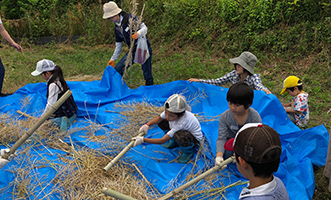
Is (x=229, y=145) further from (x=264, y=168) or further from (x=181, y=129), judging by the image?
(x=264, y=168)

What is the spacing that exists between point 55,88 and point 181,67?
3.14 meters

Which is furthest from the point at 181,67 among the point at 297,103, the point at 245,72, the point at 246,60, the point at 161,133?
the point at 297,103

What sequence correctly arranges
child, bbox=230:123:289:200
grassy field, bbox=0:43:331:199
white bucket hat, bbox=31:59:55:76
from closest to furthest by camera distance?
child, bbox=230:123:289:200 → white bucket hat, bbox=31:59:55:76 → grassy field, bbox=0:43:331:199

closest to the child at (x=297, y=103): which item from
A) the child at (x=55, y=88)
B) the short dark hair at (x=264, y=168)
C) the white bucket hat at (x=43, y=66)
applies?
the short dark hair at (x=264, y=168)

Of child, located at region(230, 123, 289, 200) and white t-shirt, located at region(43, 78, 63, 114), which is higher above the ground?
child, located at region(230, 123, 289, 200)

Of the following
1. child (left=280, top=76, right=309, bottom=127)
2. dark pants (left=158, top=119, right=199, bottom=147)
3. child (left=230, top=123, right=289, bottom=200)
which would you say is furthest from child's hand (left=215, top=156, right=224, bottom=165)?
child (left=280, top=76, right=309, bottom=127)

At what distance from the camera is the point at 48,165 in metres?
2.89

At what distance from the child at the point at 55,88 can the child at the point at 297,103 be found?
2.92m

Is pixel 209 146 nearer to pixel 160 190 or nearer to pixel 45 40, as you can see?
pixel 160 190

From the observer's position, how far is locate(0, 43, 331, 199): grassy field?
4.86 metres

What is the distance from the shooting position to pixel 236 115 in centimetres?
268

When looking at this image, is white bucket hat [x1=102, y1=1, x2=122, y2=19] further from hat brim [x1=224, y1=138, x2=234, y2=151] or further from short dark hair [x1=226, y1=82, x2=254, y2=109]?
hat brim [x1=224, y1=138, x2=234, y2=151]

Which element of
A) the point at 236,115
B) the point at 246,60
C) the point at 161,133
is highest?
the point at 246,60

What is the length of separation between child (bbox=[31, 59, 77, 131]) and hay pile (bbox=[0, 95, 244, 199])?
6.8 inches
